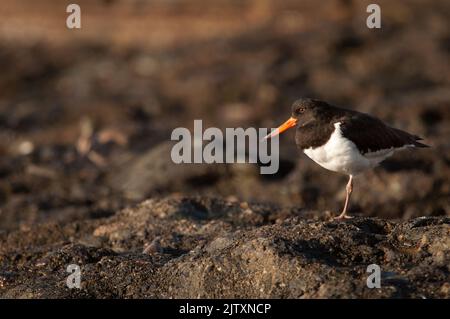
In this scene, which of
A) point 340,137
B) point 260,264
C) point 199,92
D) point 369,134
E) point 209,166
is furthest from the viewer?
point 199,92

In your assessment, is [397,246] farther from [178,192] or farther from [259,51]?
[259,51]

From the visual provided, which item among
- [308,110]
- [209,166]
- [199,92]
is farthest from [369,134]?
[199,92]

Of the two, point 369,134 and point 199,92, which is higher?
point 199,92

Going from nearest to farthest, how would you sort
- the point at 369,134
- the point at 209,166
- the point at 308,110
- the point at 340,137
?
the point at 340,137
the point at 369,134
the point at 308,110
the point at 209,166

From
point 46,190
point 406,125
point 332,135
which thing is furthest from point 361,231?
point 406,125

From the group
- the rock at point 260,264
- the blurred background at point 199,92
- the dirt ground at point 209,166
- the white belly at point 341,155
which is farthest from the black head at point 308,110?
the blurred background at point 199,92

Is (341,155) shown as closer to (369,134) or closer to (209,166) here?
Answer: (369,134)

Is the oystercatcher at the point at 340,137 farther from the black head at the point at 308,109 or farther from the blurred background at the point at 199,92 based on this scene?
the blurred background at the point at 199,92
